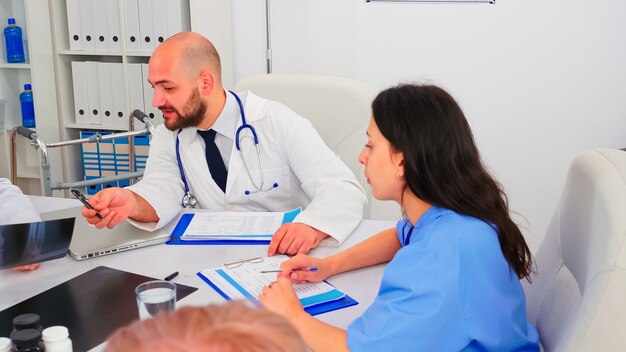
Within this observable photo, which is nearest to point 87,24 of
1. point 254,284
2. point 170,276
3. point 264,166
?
point 264,166

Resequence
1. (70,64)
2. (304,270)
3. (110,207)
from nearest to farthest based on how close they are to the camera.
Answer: (304,270) < (110,207) < (70,64)

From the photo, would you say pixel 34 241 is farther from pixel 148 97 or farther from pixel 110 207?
pixel 148 97

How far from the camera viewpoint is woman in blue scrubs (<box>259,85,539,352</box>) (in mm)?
904

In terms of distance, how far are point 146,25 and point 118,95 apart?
358 millimetres

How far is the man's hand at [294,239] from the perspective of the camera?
4.60 ft

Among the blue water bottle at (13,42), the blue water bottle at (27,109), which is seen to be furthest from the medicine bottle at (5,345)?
the blue water bottle at (13,42)

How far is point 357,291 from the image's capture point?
1228mm

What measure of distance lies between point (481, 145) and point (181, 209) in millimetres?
1627

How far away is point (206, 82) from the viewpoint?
75.2 inches

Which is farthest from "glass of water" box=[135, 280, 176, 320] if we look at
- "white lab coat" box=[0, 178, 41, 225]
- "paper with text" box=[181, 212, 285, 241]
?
"white lab coat" box=[0, 178, 41, 225]

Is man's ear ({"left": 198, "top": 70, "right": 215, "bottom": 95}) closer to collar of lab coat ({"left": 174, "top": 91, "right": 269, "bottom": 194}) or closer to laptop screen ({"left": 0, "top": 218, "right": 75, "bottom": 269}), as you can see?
collar of lab coat ({"left": 174, "top": 91, "right": 269, "bottom": 194})

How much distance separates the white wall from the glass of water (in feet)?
6.17

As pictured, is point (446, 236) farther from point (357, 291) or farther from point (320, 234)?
point (320, 234)

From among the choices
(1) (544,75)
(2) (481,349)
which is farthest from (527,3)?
(2) (481,349)
